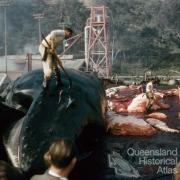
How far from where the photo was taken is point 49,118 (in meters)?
9.50

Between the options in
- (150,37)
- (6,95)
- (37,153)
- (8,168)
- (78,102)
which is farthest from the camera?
(150,37)

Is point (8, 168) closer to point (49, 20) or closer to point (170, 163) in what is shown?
point (170, 163)

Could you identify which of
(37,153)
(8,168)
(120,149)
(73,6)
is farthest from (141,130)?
(73,6)

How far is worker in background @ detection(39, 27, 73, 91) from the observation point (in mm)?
10602

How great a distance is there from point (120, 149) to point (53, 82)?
250 centimetres

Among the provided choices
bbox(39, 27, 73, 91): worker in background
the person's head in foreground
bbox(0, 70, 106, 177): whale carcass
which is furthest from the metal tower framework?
the person's head in foreground

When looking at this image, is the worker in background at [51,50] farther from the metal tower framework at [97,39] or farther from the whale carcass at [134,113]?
the metal tower framework at [97,39]

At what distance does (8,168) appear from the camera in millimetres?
5215

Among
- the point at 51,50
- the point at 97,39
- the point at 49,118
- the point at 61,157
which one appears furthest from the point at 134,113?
the point at 97,39

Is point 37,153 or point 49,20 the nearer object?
point 37,153

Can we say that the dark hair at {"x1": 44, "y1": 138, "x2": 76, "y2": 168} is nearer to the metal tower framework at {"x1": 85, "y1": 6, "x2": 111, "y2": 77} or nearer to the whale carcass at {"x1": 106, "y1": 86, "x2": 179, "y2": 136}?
the whale carcass at {"x1": 106, "y1": 86, "x2": 179, "y2": 136}

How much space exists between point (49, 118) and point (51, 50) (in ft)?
6.26

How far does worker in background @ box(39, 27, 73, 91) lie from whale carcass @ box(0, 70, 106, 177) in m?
0.17

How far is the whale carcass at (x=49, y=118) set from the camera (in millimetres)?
8719
